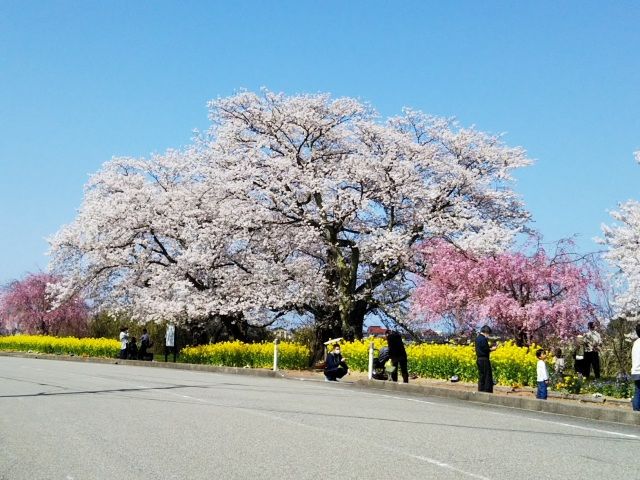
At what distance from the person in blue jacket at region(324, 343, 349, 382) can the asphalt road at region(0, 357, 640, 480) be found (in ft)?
28.1

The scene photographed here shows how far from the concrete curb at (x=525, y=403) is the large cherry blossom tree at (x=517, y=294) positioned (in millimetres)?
5785

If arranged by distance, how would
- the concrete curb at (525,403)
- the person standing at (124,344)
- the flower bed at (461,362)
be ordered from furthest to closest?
the person standing at (124,344), the flower bed at (461,362), the concrete curb at (525,403)

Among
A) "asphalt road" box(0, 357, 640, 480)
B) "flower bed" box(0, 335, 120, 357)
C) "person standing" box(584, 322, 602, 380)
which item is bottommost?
"asphalt road" box(0, 357, 640, 480)

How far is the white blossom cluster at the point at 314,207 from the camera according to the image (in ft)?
108

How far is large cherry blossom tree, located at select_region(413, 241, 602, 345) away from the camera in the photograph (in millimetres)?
25672

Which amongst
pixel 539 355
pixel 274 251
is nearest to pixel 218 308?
pixel 274 251

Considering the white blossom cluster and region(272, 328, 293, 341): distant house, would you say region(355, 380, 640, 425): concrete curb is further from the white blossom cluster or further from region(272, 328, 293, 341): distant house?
region(272, 328, 293, 341): distant house

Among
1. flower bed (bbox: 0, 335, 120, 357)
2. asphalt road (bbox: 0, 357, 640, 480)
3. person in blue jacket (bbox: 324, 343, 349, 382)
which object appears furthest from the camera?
flower bed (bbox: 0, 335, 120, 357)

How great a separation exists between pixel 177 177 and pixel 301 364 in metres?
16.1

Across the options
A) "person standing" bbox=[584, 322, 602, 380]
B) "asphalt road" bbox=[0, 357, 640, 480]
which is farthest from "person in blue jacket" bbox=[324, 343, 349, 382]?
"asphalt road" bbox=[0, 357, 640, 480]

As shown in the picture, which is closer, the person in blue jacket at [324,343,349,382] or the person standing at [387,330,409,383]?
the person standing at [387,330,409,383]

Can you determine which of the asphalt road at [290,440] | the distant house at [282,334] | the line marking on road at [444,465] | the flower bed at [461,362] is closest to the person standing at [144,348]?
the distant house at [282,334]

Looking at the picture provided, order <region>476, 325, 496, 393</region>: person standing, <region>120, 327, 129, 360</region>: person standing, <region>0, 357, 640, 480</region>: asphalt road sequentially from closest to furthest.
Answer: <region>0, 357, 640, 480</region>: asphalt road
<region>476, 325, 496, 393</region>: person standing
<region>120, 327, 129, 360</region>: person standing

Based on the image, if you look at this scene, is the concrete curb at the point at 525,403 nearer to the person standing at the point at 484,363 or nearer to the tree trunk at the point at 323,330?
the person standing at the point at 484,363
